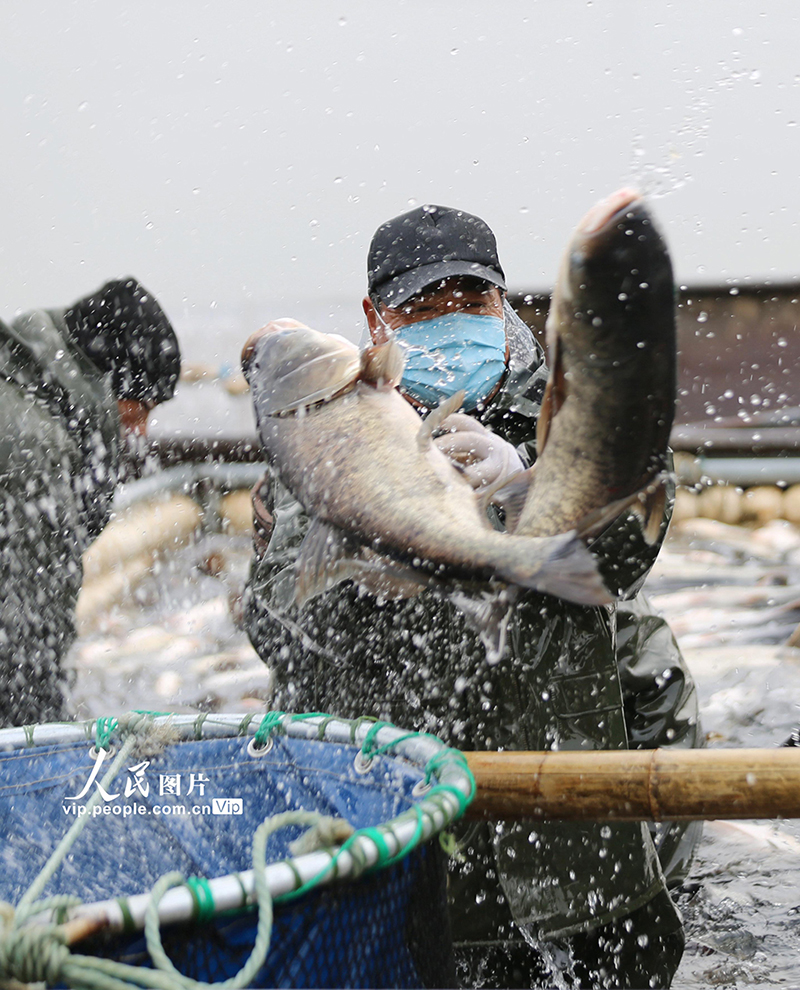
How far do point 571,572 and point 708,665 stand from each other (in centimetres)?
422

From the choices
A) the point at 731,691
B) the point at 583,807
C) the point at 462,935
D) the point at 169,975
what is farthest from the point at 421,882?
the point at 731,691

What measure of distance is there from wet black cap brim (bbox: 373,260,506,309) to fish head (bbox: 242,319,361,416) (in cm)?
43

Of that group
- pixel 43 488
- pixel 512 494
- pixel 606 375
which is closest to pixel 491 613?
pixel 512 494

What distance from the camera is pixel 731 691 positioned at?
489 cm

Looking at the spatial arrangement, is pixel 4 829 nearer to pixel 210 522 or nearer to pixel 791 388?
pixel 210 522

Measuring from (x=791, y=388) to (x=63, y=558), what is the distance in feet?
26.7

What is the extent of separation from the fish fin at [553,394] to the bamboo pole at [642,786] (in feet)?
2.48

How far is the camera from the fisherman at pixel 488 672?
2.27m

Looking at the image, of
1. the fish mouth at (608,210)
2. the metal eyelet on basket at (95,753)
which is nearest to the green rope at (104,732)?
the metal eyelet on basket at (95,753)

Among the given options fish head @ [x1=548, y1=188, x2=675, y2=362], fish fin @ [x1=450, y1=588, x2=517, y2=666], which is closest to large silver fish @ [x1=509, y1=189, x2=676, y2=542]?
fish head @ [x1=548, y1=188, x2=675, y2=362]

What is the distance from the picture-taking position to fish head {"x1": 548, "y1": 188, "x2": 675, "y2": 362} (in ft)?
4.33

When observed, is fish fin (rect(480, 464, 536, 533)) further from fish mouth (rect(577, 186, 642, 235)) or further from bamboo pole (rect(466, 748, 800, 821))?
bamboo pole (rect(466, 748, 800, 821))

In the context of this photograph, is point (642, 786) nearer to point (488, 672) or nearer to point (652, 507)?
point (488, 672)

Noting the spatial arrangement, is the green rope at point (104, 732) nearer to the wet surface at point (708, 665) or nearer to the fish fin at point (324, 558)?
the fish fin at point (324, 558)
